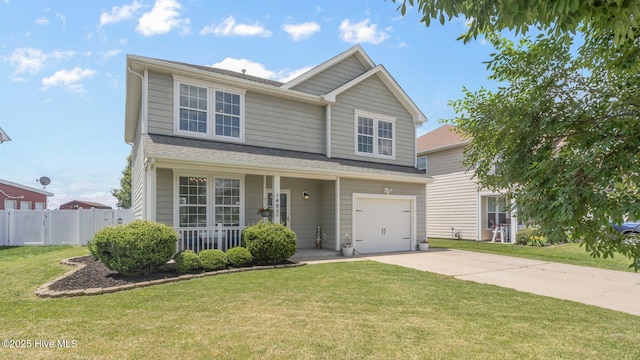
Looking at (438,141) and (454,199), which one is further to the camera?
(438,141)

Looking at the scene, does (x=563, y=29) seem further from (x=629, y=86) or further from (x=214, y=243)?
(x=214, y=243)

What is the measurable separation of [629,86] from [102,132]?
23.6 meters

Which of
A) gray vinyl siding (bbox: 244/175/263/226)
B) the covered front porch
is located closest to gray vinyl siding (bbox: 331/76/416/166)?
the covered front porch

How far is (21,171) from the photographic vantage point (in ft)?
95.3

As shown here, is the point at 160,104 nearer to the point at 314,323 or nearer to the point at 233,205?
the point at 233,205

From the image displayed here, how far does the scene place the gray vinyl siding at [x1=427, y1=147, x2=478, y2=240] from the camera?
58.2ft

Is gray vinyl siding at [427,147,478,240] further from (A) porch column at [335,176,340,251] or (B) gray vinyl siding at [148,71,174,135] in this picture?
(B) gray vinyl siding at [148,71,174,135]

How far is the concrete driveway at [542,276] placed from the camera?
6.42m

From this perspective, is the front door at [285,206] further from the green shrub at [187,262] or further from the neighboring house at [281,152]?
the green shrub at [187,262]

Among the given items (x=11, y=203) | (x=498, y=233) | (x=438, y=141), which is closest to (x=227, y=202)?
(x=498, y=233)

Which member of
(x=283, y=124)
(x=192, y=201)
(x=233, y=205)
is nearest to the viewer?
(x=192, y=201)

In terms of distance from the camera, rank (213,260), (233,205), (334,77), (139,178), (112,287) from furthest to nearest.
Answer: (334,77) < (139,178) < (233,205) < (213,260) < (112,287)

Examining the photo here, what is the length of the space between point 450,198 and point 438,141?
139 inches

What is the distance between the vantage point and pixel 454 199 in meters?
18.7
